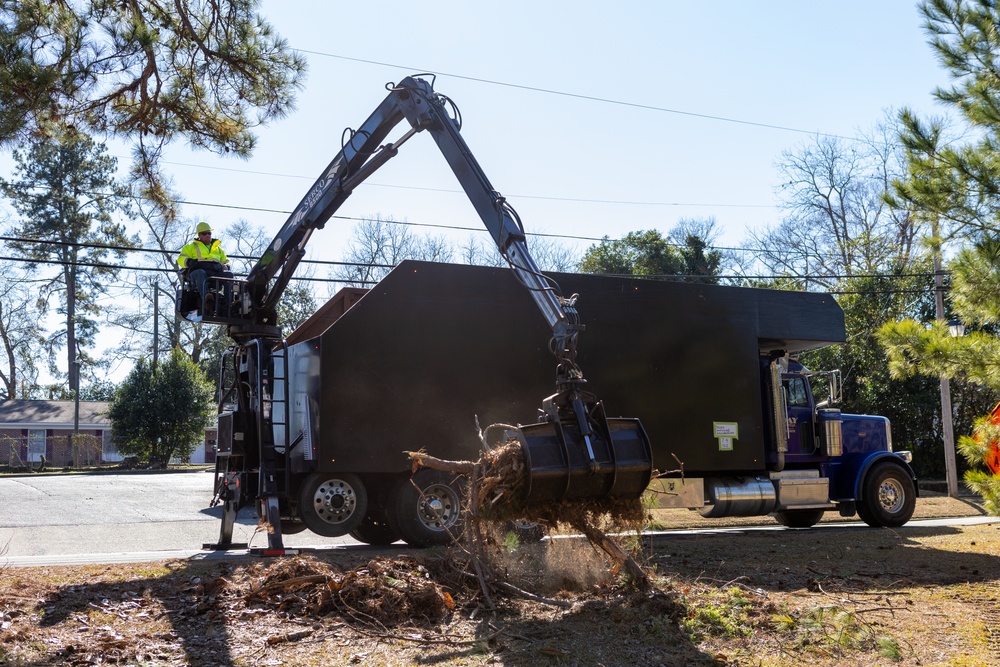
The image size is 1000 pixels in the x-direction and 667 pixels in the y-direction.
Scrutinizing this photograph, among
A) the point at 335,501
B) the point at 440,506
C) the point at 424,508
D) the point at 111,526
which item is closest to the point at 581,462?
the point at 440,506

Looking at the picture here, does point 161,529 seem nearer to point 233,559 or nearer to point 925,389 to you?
point 233,559

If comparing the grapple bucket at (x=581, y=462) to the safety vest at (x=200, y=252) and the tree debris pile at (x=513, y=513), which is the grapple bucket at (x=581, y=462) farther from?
the safety vest at (x=200, y=252)

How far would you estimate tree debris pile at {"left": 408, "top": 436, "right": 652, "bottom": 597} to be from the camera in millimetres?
6969

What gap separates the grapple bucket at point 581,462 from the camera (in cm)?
689

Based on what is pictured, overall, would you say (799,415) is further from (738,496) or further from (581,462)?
(581,462)

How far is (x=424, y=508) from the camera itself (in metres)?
11.4

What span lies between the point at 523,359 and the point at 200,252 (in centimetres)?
424

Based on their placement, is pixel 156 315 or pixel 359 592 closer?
pixel 359 592

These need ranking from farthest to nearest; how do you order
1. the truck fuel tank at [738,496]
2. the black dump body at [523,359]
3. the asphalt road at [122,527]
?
the truck fuel tank at [738,496], the asphalt road at [122,527], the black dump body at [523,359]

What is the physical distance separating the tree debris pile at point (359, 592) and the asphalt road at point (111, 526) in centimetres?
290

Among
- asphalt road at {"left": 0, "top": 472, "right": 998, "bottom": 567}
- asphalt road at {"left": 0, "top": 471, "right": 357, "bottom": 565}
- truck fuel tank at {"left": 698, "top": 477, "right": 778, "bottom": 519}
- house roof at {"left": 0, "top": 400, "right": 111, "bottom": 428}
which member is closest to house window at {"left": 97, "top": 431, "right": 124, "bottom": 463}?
house roof at {"left": 0, "top": 400, "right": 111, "bottom": 428}

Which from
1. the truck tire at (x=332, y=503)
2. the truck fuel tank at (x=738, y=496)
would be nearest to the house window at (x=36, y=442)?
the truck tire at (x=332, y=503)

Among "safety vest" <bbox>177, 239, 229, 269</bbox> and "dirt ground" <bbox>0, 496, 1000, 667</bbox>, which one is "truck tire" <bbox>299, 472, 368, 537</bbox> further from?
"safety vest" <bbox>177, 239, 229, 269</bbox>

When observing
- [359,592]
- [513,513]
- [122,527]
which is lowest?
[122,527]
